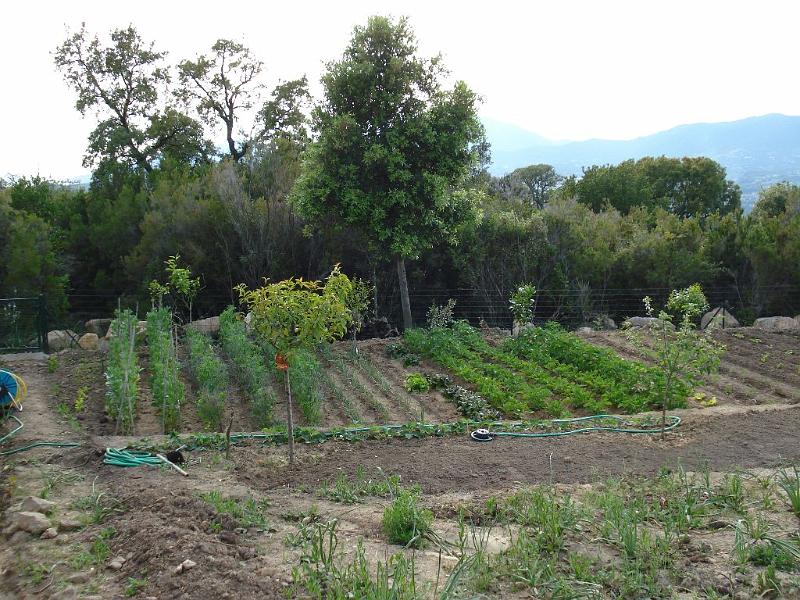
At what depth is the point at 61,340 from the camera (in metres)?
13.6

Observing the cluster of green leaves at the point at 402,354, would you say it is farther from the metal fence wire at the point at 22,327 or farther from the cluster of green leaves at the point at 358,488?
the metal fence wire at the point at 22,327

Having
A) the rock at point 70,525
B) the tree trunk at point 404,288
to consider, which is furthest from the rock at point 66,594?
the tree trunk at point 404,288

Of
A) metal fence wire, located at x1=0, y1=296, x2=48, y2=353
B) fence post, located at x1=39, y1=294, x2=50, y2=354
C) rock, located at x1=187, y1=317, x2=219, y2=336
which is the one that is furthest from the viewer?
rock, located at x1=187, y1=317, x2=219, y2=336

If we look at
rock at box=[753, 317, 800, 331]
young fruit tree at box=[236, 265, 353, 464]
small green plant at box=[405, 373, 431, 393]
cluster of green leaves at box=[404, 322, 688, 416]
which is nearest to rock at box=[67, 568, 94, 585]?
young fruit tree at box=[236, 265, 353, 464]

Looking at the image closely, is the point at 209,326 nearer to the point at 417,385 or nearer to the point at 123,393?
the point at 417,385

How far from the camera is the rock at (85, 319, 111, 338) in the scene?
16.7 metres

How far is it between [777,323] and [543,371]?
728 cm

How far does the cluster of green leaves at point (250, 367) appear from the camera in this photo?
28.2 ft

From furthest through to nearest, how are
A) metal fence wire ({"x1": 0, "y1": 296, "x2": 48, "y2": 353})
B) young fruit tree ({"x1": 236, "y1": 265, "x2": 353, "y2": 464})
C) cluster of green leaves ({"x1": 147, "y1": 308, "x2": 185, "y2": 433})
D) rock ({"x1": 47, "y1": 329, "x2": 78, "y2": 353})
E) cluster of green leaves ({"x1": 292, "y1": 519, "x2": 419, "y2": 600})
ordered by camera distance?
rock ({"x1": 47, "y1": 329, "x2": 78, "y2": 353})
metal fence wire ({"x1": 0, "y1": 296, "x2": 48, "y2": 353})
cluster of green leaves ({"x1": 147, "y1": 308, "x2": 185, "y2": 433})
young fruit tree ({"x1": 236, "y1": 265, "x2": 353, "y2": 464})
cluster of green leaves ({"x1": 292, "y1": 519, "x2": 419, "y2": 600})

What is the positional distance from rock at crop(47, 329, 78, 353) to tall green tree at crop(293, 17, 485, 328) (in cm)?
519

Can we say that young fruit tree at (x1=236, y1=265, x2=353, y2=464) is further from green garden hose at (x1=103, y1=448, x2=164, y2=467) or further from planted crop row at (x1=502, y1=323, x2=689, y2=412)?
planted crop row at (x1=502, y1=323, x2=689, y2=412)

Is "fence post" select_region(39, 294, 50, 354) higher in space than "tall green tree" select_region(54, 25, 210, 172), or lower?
lower

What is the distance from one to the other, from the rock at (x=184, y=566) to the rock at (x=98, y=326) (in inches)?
545

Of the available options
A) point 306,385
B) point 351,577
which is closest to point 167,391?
point 306,385
